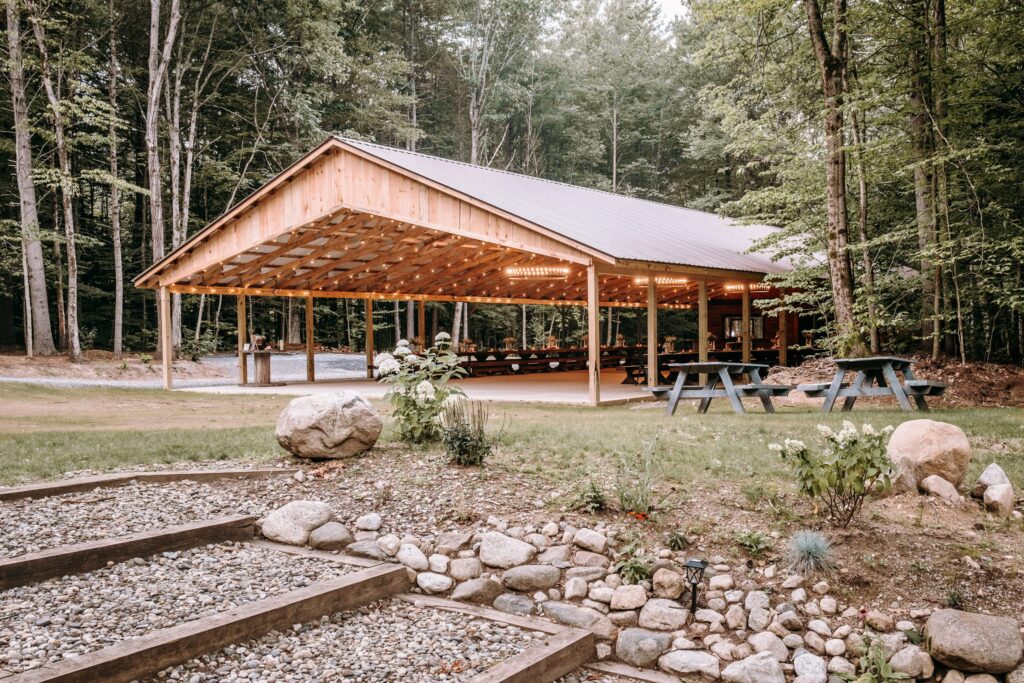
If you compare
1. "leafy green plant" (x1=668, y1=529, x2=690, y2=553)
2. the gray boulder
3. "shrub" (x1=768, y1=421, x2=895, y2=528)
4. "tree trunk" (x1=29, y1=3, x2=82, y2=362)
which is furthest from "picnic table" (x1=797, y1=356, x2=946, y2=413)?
"tree trunk" (x1=29, y1=3, x2=82, y2=362)

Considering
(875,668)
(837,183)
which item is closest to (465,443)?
(875,668)

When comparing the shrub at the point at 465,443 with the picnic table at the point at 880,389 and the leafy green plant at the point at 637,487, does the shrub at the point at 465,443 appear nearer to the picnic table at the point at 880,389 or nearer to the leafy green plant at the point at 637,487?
the leafy green plant at the point at 637,487

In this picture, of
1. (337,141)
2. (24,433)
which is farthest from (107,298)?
(24,433)

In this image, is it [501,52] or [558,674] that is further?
[501,52]

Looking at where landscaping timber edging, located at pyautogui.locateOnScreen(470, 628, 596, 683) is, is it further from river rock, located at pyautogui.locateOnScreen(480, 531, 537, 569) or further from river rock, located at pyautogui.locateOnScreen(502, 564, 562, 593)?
river rock, located at pyautogui.locateOnScreen(480, 531, 537, 569)

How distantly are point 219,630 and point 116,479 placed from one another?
2695mm

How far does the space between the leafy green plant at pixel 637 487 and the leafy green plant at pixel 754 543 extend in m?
0.60

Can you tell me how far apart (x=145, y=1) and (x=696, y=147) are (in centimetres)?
1922

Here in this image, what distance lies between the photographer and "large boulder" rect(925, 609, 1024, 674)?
3.37 meters

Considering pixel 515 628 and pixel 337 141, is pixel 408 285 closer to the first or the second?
pixel 337 141

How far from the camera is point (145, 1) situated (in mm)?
20875

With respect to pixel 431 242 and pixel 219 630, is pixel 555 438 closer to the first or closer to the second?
pixel 219 630

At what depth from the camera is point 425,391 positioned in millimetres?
6094

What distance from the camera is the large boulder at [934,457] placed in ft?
15.6
